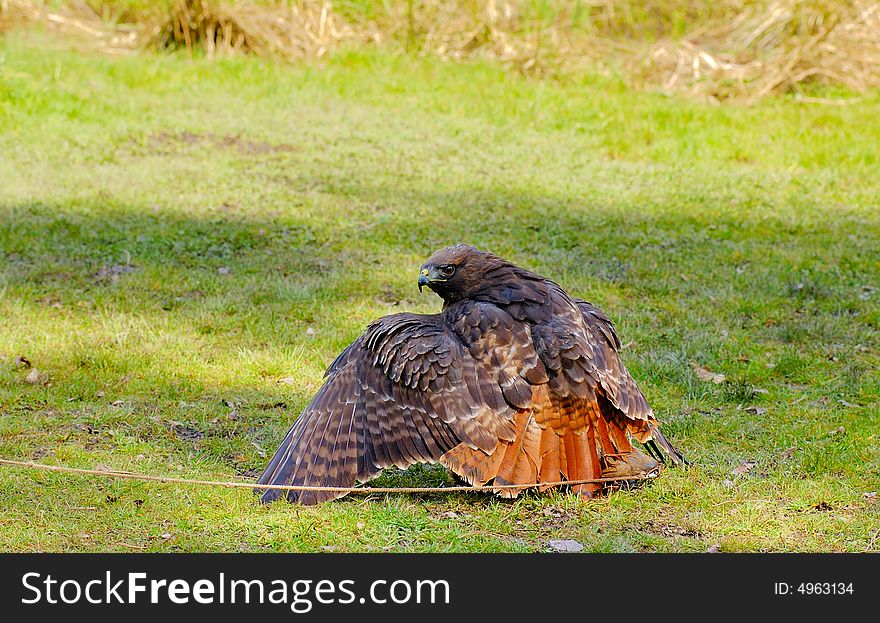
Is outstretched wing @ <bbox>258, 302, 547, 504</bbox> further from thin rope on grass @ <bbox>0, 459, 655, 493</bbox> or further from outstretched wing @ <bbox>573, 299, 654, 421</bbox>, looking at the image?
outstretched wing @ <bbox>573, 299, 654, 421</bbox>

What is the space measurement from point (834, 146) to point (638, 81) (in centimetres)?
280

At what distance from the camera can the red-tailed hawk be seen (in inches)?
185

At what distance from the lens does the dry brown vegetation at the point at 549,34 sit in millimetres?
13453

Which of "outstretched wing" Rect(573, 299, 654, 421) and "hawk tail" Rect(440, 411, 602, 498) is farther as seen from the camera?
"outstretched wing" Rect(573, 299, 654, 421)

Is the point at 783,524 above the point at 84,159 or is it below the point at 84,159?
below

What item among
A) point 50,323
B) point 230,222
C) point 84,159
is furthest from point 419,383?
point 84,159

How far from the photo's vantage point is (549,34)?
13.9 m

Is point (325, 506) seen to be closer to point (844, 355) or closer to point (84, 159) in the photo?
point (844, 355)

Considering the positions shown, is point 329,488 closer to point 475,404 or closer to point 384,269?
point 475,404

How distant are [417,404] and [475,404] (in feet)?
0.83

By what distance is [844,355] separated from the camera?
23.1 ft

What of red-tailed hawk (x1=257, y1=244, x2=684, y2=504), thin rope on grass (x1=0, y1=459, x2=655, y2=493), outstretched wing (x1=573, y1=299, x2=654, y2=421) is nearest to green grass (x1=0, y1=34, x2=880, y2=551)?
thin rope on grass (x1=0, y1=459, x2=655, y2=493)

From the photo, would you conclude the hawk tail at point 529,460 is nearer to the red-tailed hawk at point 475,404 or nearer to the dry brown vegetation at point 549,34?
the red-tailed hawk at point 475,404

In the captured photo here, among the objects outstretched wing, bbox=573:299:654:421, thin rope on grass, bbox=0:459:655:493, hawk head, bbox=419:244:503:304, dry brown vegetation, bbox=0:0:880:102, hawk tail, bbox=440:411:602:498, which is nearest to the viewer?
thin rope on grass, bbox=0:459:655:493
